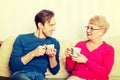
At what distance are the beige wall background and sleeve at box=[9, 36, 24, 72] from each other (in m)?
0.57

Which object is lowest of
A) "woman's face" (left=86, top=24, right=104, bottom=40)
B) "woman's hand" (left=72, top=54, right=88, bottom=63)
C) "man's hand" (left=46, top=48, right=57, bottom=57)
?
"woman's hand" (left=72, top=54, right=88, bottom=63)

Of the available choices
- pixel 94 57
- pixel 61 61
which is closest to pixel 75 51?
pixel 94 57

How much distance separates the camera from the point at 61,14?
10.1ft

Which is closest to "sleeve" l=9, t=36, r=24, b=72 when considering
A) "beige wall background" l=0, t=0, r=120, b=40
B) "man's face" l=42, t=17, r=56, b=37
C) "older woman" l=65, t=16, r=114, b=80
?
"man's face" l=42, t=17, r=56, b=37

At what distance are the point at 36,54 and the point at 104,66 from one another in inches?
23.7

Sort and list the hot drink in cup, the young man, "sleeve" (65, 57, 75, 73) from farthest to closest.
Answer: "sleeve" (65, 57, 75, 73)
the young man
the hot drink in cup

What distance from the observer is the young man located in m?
2.41

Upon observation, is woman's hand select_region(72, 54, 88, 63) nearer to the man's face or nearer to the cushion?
the man's face

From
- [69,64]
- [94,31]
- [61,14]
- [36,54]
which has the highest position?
[61,14]

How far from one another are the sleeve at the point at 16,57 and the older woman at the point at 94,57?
41 cm

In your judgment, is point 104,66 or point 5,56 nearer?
point 104,66

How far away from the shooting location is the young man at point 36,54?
2.41m

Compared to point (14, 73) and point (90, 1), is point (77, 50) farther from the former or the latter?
point (90, 1)

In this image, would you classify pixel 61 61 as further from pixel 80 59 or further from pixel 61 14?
pixel 61 14
